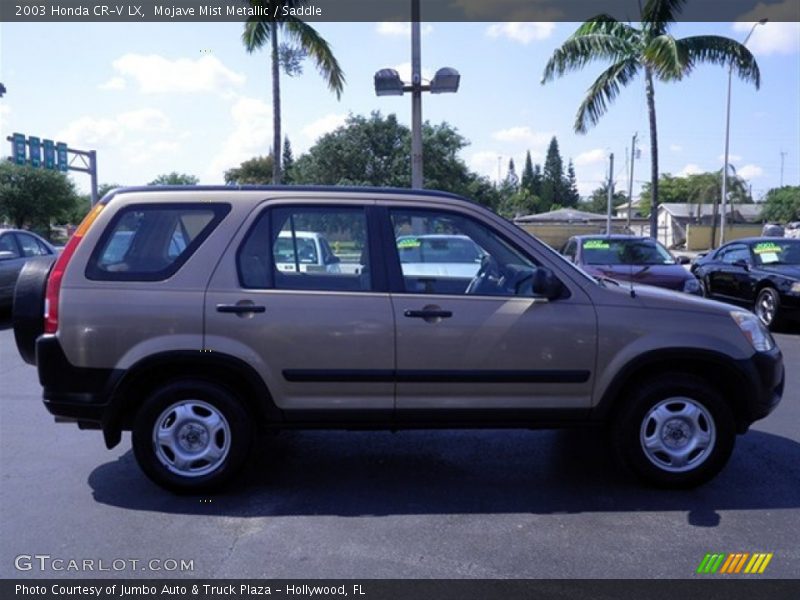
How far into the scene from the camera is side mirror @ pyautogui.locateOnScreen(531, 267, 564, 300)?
426 cm

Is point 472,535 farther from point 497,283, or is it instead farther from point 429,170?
point 429,170

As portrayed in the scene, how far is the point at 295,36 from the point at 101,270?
620 inches

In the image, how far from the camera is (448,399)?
14.3 ft

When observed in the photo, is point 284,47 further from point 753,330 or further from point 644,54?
point 753,330

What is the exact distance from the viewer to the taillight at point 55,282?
4250 millimetres

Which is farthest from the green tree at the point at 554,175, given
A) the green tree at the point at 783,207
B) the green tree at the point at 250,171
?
the green tree at the point at 250,171

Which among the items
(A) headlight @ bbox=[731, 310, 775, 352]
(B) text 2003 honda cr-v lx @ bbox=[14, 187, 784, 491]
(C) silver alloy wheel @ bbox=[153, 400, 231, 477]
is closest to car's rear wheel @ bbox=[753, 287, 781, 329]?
(A) headlight @ bbox=[731, 310, 775, 352]

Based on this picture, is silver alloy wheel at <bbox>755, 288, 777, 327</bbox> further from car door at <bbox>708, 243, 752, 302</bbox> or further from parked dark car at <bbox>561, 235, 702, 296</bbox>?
parked dark car at <bbox>561, 235, 702, 296</bbox>

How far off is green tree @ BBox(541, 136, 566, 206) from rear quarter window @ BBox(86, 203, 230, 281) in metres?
107

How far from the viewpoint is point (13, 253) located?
12016 mm

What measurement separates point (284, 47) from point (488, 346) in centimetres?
1608
